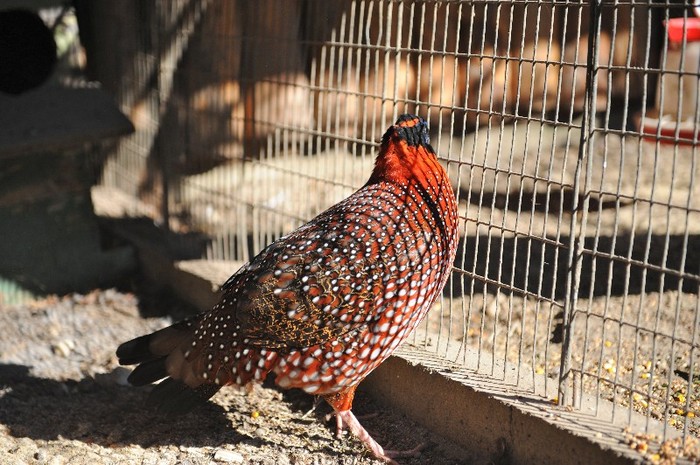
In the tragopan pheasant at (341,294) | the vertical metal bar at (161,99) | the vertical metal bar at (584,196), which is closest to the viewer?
the vertical metal bar at (584,196)

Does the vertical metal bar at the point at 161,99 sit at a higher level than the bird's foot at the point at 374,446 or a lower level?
higher

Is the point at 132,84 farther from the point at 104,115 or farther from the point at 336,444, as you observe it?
the point at 336,444

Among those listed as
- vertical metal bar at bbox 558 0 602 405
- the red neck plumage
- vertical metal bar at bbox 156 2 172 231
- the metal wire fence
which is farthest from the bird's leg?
vertical metal bar at bbox 156 2 172 231

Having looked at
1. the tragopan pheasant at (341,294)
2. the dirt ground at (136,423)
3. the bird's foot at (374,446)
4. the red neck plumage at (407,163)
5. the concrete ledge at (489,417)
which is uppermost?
the red neck plumage at (407,163)

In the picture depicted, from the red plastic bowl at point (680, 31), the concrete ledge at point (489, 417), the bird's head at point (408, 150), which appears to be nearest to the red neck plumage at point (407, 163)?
the bird's head at point (408, 150)

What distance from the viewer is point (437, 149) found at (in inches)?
130

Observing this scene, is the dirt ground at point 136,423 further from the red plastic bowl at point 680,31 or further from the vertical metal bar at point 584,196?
the red plastic bowl at point 680,31

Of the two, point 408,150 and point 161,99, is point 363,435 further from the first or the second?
point 161,99

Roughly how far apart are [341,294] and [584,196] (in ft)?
3.16

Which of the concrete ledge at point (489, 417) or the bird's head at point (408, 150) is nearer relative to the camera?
the concrete ledge at point (489, 417)

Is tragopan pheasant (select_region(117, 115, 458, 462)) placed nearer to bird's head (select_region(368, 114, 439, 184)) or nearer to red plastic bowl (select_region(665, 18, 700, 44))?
bird's head (select_region(368, 114, 439, 184))

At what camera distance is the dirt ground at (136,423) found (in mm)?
3279

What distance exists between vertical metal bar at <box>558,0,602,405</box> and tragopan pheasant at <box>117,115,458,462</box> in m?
0.54

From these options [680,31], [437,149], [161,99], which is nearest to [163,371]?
[437,149]
